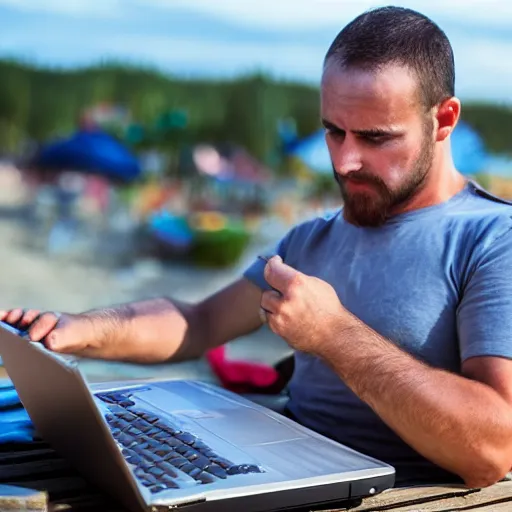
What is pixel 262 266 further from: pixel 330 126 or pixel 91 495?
pixel 91 495

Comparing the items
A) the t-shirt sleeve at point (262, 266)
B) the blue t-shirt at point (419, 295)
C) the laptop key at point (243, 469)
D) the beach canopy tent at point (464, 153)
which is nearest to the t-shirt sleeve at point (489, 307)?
the blue t-shirt at point (419, 295)

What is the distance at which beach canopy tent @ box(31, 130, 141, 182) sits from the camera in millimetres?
17125

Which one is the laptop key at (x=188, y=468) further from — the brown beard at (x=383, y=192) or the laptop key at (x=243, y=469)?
the brown beard at (x=383, y=192)

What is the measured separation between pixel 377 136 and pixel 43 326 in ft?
2.06

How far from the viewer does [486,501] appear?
3.97ft

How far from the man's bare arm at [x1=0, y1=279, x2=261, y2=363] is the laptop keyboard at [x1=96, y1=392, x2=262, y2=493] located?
0.98 ft

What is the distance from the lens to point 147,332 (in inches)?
71.4

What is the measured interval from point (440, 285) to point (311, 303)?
0.27 m

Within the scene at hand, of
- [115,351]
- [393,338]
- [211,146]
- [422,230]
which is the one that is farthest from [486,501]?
[211,146]

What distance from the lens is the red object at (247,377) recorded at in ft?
6.79

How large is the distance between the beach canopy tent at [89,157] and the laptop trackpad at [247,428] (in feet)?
53.0

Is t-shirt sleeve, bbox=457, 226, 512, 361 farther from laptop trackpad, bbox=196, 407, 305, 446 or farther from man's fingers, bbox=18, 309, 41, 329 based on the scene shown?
man's fingers, bbox=18, 309, 41, 329

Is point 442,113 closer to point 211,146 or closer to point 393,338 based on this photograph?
point 393,338

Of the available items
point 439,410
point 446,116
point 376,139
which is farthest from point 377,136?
point 439,410
